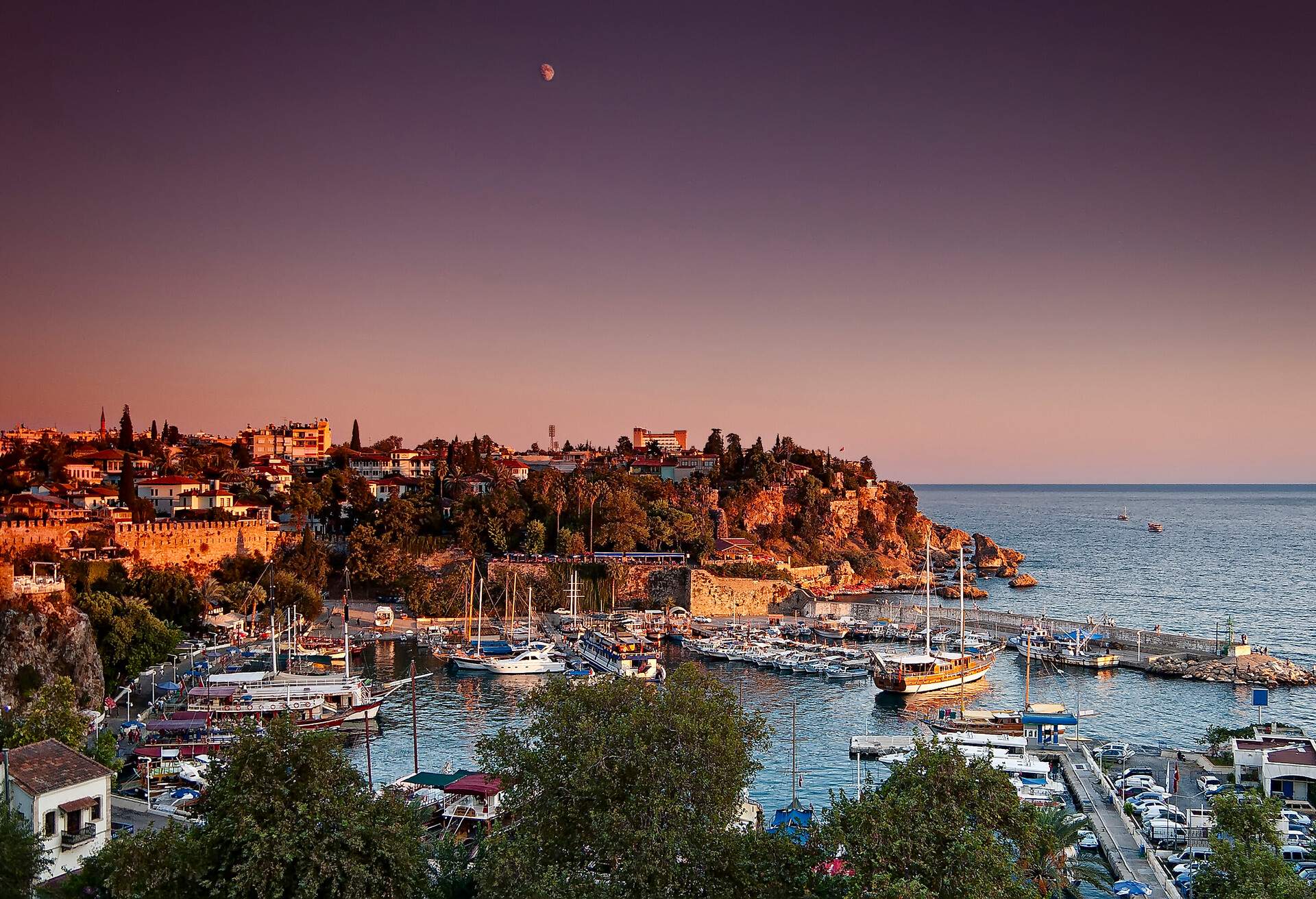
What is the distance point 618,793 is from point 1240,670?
3896 centimetres

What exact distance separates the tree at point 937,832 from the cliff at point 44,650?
2989 cm

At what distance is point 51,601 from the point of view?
36.0 m

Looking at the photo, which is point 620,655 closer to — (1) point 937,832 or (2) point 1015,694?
(2) point 1015,694

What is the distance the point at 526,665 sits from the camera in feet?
144

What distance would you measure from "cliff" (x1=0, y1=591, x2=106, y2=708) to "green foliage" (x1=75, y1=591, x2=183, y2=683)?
8.97ft

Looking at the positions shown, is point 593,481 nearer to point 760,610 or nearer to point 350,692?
point 760,610

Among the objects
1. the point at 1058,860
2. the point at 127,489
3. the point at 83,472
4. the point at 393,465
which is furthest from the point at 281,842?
the point at 393,465

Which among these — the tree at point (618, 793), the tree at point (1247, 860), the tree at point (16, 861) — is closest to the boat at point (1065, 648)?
the tree at point (1247, 860)

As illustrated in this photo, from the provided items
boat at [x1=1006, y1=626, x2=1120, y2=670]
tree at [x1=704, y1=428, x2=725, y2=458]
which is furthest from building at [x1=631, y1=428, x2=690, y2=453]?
boat at [x1=1006, y1=626, x2=1120, y2=670]

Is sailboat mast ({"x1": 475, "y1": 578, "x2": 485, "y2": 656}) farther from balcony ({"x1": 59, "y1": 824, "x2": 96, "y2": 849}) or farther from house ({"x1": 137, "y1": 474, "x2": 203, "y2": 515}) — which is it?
balcony ({"x1": 59, "y1": 824, "x2": 96, "y2": 849})

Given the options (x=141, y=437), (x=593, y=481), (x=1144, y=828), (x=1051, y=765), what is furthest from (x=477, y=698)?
(x=141, y=437)

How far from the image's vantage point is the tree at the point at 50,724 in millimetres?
21938

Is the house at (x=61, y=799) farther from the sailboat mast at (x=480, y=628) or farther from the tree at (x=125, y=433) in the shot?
the tree at (x=125, y=433)

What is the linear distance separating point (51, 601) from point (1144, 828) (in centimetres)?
3764
